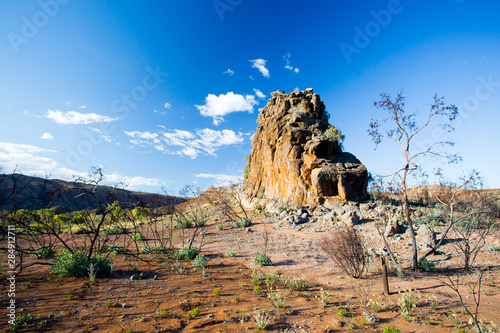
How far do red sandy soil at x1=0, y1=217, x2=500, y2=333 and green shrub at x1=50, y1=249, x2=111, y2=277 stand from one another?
26 centimetres

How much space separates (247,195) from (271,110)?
41.0 ft

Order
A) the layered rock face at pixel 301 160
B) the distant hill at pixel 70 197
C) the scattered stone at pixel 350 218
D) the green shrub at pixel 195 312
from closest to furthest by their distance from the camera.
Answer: the green shrub at pixel 195 312 < the distant hill at pixel 70 197 < the scattered stone at pixel 350 218 < the layered rock face at pixel 301 160

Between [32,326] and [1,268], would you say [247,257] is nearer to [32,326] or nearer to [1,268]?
[32,326]

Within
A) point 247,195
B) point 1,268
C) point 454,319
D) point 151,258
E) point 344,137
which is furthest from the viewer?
Answer: point 247,195

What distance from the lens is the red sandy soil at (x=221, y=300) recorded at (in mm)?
4738

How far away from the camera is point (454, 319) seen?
4926mm

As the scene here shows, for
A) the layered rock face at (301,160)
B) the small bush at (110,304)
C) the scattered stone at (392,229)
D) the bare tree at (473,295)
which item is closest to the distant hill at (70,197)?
the small bush at (110,304)

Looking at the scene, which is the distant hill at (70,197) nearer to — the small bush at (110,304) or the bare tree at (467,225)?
the small bush at (110,304)

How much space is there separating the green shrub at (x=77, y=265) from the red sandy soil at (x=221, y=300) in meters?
0.26

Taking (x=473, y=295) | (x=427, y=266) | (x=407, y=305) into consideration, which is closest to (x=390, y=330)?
(x=407, y=305)

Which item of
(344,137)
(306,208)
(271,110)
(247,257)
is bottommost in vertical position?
(247,257)

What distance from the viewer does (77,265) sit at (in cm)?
759

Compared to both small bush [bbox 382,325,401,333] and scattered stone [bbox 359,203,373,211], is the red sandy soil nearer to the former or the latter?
small bush [bbox 382,325,401,333]

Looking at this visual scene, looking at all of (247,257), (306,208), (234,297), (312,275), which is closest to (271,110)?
(306,208)
